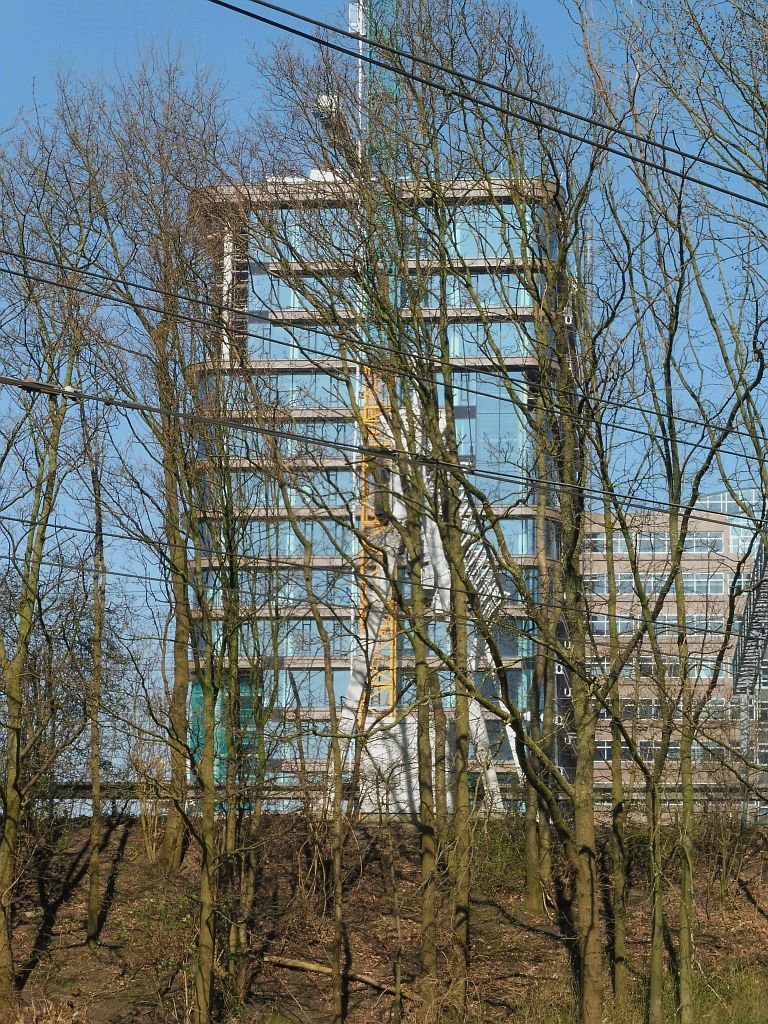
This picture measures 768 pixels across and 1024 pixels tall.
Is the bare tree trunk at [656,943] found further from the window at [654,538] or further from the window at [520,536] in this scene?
the window at [520,536]

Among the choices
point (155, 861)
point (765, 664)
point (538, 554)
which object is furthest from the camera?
point (765, 664)

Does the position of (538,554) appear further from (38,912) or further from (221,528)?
(38,912)

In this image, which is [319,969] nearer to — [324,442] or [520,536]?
[324,442]

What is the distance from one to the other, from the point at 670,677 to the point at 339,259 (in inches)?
331

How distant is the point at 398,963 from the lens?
17422 millimetres

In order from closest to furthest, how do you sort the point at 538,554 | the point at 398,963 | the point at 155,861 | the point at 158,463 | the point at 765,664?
1. the point at 398,963
2. the point at 158,463
3. the point at 538,554
4. the point at 155,861
5. the point at 765,664

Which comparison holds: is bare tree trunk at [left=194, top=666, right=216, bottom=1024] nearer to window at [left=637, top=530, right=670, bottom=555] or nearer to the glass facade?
Answer: the glass facade

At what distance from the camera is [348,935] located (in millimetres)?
21344

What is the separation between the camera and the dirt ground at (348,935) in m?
18.8

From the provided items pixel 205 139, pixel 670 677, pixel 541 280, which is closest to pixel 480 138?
pixel 541 280

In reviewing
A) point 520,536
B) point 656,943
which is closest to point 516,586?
point 656,943

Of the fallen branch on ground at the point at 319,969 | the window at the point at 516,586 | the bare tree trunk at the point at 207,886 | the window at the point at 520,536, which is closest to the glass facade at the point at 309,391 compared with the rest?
the window at the point at 516,586

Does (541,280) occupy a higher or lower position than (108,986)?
higher

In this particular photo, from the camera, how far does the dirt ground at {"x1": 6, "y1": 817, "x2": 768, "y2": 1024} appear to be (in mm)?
18766
